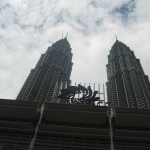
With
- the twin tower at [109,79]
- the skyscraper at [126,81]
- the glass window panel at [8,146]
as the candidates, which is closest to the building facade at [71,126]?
the glass window panel at [8,146]

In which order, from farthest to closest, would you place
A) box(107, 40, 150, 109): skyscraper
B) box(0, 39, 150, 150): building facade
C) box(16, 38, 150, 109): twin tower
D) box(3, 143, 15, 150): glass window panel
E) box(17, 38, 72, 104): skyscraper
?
box(17, 38, 72, 104): skyscraper < box(16, 38, 150, 109): twin tower < box(107, 40, 150, 109): skyscraper < box(0, 39, 150, 150): building facade < box(3, 143, 15, 150): glass window panel

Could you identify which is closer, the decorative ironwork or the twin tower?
the decorative ironwork

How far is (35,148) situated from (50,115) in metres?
5.02

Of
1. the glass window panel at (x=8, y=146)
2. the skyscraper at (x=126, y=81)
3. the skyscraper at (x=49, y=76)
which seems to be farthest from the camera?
the skyscraper at (x=49, y=76)

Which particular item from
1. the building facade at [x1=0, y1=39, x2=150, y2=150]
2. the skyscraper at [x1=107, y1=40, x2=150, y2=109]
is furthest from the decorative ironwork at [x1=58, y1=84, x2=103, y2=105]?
the skyscraper at [x1=107, y1=40, x2=150, y2=109]

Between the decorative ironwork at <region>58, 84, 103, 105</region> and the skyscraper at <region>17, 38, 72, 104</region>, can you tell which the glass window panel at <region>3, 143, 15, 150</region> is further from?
the skyscraper at <region>17, 38, 72, 104</region>

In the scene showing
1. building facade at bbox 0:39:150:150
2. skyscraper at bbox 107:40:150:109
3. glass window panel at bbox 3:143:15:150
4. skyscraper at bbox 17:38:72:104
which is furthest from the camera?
skyscraper at bbox 17:38:72:104

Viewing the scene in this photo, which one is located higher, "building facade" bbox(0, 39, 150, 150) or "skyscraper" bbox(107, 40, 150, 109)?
"skyscraper" bbox(107, 40, 150, 109)

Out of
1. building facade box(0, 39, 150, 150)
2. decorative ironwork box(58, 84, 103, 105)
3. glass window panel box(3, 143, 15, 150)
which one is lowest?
glass window panel box(3, 143, 15, 150)

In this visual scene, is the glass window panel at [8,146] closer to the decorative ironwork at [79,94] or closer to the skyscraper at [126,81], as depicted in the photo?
the decorative ironwork at [79,94]

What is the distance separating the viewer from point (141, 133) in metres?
28.3

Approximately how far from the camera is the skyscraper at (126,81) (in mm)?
78631

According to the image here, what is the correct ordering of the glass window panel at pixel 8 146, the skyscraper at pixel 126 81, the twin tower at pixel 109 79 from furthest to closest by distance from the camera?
the twin tower at pixel 109 79 → the skyscraper at pixel 126 81 → the glass window panel at pixel 8 146

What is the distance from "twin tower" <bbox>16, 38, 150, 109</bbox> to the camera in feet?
262
